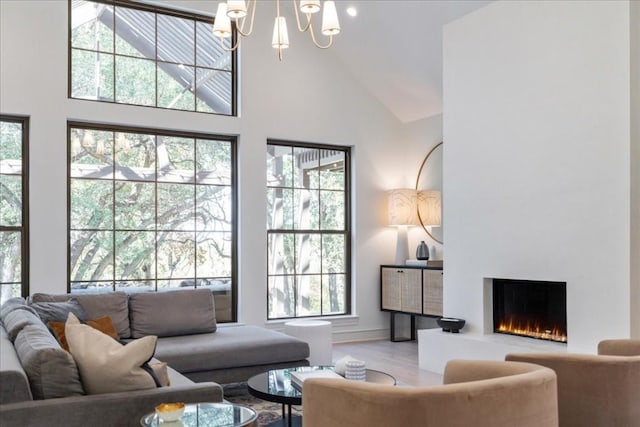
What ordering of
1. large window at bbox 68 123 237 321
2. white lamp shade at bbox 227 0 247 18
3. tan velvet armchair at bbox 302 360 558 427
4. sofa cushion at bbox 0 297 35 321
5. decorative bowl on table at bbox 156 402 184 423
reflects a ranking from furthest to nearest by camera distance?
large window at bbox 68 123 237 321 → sofa cushion at bbox 0 297 35 321 → white lamp shade at bbox 227 0 247 18 → decorative bowl on table at bbox 156 402 184 423 → tan velvet armchair at bbox 302 360 558 427

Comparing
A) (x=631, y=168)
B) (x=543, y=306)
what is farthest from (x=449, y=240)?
(x=631, y=168)

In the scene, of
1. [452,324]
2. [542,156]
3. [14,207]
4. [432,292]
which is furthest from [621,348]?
[14,207]

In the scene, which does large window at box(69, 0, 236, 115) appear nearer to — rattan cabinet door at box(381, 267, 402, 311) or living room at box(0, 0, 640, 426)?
living room at box(0, 0, 640, 426)

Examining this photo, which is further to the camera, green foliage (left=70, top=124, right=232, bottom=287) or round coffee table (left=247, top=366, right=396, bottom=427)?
green foliage (left=70, top=124, right=232, bottom=287)

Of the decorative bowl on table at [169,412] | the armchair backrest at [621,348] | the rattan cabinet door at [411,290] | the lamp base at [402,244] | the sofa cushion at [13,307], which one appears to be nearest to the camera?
Result: the decorative bowl on table at [169,412]

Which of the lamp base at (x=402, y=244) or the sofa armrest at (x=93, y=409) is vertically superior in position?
the lamp base at (x=402, y=244)

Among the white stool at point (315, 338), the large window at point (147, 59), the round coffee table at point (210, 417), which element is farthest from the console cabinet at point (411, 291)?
the round coffee table at point (210, 417)

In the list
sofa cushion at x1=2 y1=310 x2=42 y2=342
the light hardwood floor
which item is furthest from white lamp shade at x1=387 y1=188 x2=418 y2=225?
sofa cushion at x1=2 y1=310 x2=42 y2=342

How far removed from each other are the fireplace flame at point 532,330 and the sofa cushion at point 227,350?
5.81 feet

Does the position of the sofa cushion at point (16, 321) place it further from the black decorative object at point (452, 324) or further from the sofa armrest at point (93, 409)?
the black decorative object at point (452, 324)

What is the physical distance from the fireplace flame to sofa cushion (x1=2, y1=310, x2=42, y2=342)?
3.68m

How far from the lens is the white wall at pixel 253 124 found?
5480 millimetres

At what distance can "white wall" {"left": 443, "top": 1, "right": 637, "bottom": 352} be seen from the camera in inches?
172

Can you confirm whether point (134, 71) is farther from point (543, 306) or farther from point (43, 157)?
point (543, 306)
